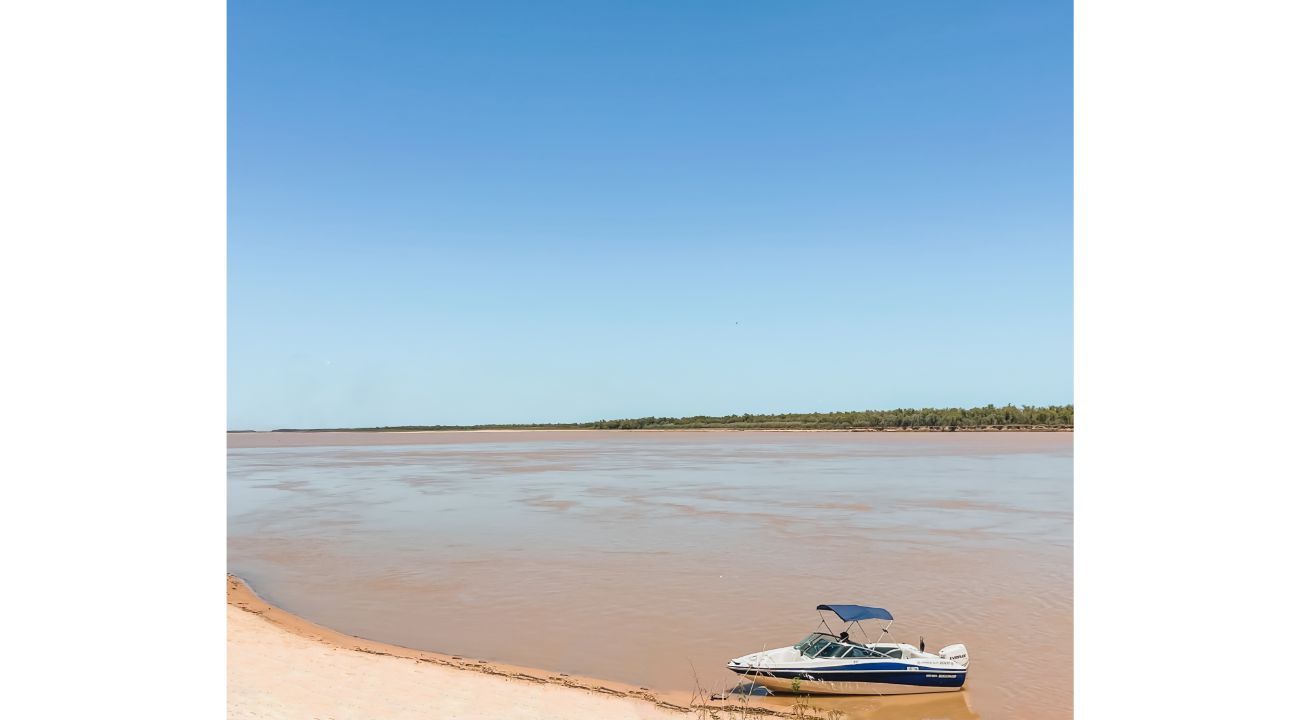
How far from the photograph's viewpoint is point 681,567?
44.1 feet

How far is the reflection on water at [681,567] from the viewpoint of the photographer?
369 inches

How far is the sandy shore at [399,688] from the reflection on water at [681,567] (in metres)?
0.62

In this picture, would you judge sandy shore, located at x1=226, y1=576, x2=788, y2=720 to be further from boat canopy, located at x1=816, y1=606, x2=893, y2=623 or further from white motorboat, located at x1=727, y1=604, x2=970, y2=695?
boat canopy, located at x1=816, y1=606, x2=893, y2=623

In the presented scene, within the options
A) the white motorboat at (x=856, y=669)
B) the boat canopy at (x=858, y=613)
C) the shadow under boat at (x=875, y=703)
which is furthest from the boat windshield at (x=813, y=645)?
the shadow under boat at (x=875, y=703)

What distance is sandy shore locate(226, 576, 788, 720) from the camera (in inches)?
275

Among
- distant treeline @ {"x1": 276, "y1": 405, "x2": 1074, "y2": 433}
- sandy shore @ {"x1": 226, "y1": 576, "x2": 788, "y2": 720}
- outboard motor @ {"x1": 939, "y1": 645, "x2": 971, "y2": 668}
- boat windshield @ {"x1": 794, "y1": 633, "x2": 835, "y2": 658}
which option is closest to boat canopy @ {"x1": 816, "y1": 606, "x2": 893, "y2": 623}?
boat windshield @ {"x1": 794, "y1": 633, "x2": 835, "y2": 658}

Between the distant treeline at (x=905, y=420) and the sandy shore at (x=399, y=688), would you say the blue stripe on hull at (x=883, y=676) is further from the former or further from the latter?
the distant treeline at (x=905, y=420)
